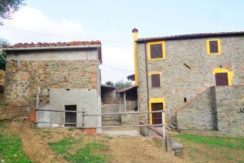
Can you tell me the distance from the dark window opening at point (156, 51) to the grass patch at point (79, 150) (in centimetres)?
1337

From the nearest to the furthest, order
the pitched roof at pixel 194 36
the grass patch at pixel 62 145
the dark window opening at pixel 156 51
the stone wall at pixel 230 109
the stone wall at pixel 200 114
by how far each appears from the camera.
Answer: the grass patch at pixel 62 145, the stone wall at pixel 230 109, the stone wall at pixel 200 114, the pitched roof at pixel 194 36, the dark window opening at pixel 156 51

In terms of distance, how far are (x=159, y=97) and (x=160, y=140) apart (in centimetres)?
1060

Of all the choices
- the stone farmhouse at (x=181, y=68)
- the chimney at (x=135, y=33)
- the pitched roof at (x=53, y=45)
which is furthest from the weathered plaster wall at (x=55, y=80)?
the chimney at (x=135, y=33)

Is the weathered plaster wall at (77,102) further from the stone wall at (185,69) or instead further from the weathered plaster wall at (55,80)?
the stone wall at (185,69)

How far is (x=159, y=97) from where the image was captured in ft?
72.2

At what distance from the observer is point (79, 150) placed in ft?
31.8

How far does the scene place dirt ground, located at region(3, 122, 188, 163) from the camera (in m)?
9.18

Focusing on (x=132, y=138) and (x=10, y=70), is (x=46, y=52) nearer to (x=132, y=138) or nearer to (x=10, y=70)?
(x=10, y=70)

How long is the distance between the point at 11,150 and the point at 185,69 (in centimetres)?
1627

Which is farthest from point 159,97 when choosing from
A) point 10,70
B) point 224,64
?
point 10,70

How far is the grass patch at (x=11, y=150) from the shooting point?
8.36 metres

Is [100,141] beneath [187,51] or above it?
beneath

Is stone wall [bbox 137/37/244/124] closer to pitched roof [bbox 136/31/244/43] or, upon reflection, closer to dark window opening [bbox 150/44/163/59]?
pitched roof [bbox 136/31/244/43]

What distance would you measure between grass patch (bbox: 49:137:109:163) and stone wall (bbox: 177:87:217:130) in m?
10.2
